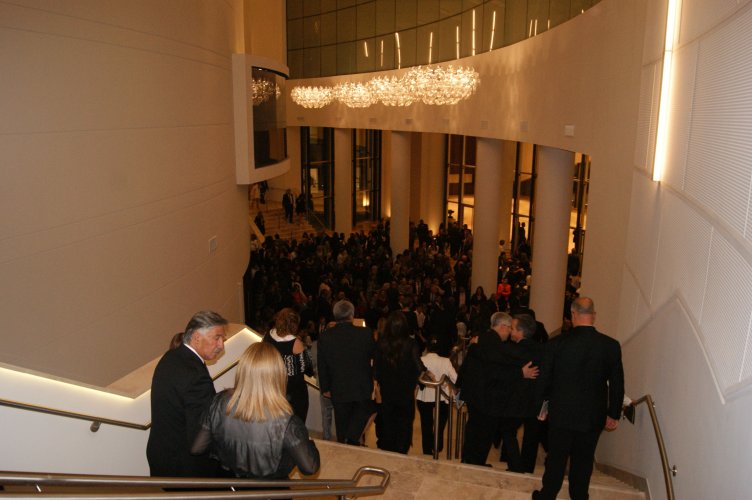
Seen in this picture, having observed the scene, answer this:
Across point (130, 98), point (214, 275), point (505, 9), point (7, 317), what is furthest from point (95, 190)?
point (505, 9)

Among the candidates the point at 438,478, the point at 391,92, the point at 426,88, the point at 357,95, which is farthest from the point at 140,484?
the point at 357,95

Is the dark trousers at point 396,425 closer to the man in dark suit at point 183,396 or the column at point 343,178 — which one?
the man in dark suit at point 183,396

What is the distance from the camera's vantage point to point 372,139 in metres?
31.5

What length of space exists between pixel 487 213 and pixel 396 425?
11678 mm

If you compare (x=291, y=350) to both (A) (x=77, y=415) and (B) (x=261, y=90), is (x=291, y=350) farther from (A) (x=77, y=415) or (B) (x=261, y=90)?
(B) (x=261, y=90)

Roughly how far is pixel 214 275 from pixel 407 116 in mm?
11365

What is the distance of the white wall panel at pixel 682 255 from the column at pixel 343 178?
21.2 metres

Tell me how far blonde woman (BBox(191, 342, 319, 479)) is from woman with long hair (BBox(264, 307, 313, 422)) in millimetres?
2317

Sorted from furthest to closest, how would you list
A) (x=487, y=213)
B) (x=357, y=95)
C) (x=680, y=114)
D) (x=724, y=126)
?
(x=357, y=95) < (x=487, y=213) < (x=680, y=114) < (x=724, y=126)

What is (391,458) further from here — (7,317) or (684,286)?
(7,317)

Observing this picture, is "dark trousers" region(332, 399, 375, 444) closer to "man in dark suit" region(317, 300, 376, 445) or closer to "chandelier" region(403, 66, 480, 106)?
"man in dark suit" region(317, 300, 376, 445)

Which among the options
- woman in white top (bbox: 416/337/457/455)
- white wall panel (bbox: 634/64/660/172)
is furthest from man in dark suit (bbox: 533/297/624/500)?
white wall panel (bbox: 634/64/660/172)

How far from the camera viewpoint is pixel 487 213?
687 inches

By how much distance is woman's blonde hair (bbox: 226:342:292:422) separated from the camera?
126 inches
